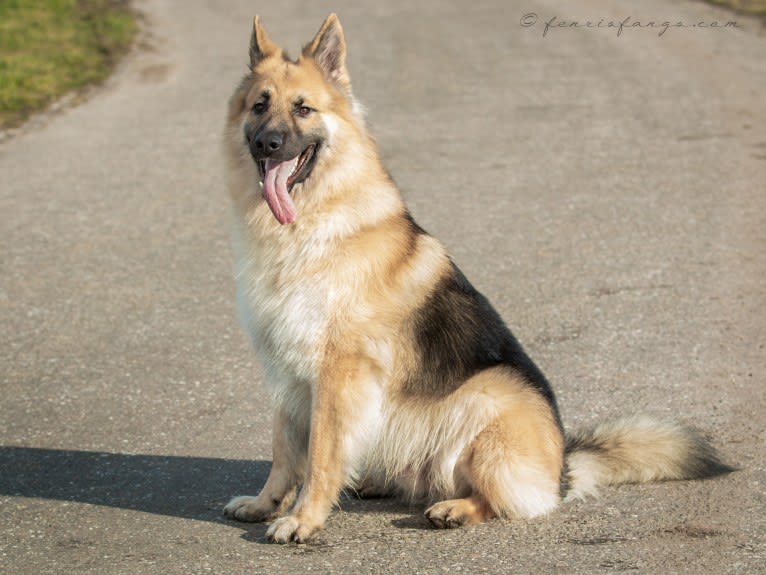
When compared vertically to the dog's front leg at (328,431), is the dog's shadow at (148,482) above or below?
below

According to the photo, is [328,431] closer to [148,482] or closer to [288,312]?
[288,312]

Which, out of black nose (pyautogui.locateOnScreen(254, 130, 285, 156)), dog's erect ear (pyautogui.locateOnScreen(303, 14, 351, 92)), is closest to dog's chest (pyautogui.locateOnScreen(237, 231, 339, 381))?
black nose (pyautogui.locateOnScreen(254, 130, 285, 156))

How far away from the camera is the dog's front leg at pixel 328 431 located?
488 centimetres

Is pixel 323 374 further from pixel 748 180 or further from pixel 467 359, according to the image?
pixel 748 180

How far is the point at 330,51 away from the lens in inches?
212

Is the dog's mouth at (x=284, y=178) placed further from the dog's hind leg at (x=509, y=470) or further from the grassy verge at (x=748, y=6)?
the grassy verge at (x=748, y=6)

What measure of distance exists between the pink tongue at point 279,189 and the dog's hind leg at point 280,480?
0.91 metres

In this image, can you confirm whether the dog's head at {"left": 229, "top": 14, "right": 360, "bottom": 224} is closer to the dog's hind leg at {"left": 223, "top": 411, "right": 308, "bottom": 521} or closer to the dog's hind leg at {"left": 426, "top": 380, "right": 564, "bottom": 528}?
the dog's hind leg at {"left": 223, "top": 411, "right": 308, "bottom": 521}

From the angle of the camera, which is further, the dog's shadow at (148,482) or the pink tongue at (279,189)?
the dog's shadow at (148,482)

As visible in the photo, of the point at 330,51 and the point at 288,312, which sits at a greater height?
the point at 330,51

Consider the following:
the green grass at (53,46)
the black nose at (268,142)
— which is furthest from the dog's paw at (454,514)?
the green grass at (53,46)

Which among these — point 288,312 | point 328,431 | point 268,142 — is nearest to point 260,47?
point 268,142

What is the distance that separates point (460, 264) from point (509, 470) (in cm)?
432

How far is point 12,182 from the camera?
11.4 metres
